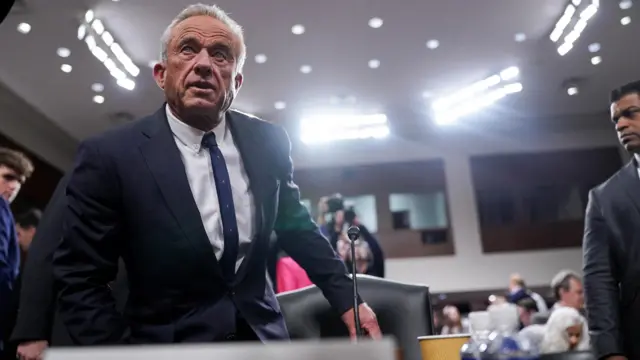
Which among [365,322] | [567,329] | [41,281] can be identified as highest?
[41,281]

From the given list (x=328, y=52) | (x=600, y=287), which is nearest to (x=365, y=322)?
(x=600, y=287)

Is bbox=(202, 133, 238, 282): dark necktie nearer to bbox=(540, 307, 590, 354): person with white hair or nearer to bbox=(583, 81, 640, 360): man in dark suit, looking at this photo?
bbox=(583, 81, 640, 360): man in dark suit

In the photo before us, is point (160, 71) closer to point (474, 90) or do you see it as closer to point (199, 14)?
point (199, 14)

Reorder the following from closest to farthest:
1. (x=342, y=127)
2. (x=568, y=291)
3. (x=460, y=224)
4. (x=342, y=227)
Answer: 1. (x=342, y=227)
2. (x=568, y=291)
3. (x=342, y=127)
4. (x=460, y=224)

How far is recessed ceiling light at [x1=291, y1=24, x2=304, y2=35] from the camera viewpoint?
3619 millimetres

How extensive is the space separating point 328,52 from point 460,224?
289 cm

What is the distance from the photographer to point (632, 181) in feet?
4.10

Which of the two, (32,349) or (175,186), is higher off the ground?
(175,186)

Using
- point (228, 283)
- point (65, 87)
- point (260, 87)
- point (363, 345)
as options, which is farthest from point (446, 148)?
point (363, 345)

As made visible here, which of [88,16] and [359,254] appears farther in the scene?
[88,16]

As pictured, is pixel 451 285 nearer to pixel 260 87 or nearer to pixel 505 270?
pixel 505 270

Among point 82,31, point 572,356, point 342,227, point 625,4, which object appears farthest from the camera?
point 82,31

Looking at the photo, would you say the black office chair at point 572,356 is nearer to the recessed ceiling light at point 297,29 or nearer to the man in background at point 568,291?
the man in background at point 568,291

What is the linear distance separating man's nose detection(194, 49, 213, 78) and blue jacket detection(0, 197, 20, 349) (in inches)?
48.9
